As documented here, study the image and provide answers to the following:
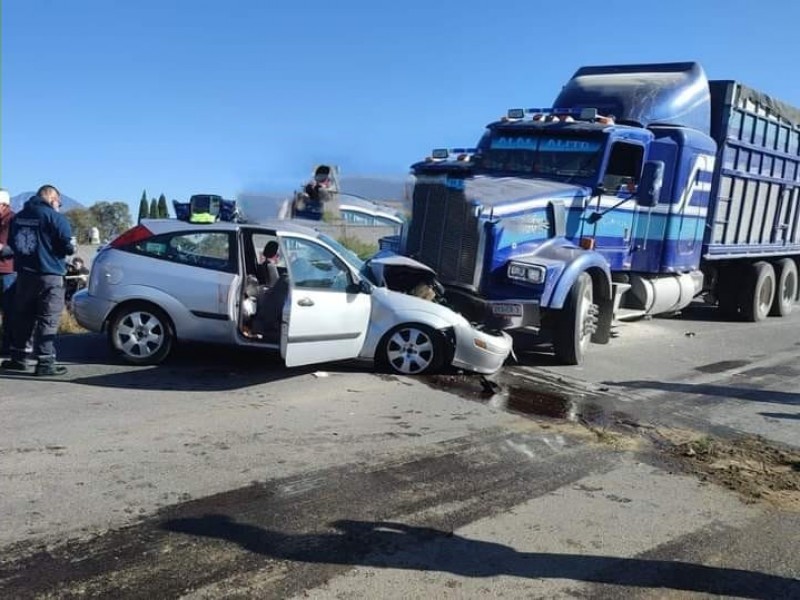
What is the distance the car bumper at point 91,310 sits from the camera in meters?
7.41

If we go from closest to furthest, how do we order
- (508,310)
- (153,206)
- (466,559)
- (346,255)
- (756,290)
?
1. (466,559)
2. (346,255)
3. (508,310)
4. (756,290)
5. (153,206)

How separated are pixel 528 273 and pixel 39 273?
498cm

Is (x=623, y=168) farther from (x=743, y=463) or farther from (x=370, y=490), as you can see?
(x=370, y=490)

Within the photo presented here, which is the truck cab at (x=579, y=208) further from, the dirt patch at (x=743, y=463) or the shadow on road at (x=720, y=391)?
the dirt patch at (x=743, y=463)

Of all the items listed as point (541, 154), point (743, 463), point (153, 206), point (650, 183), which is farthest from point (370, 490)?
point (153, 206)

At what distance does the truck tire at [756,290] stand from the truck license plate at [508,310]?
25.6 ft

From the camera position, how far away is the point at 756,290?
13.9 metres

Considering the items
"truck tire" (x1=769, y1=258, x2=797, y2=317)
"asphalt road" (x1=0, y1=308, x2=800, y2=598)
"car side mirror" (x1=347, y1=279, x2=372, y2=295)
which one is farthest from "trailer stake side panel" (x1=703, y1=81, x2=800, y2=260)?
"car side mirror" (x1=347, y1=279, x2=372, y2=295)

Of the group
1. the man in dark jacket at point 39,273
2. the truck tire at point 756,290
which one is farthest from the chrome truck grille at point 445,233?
the truck tire at point 756,290

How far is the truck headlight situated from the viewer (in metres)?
8.19

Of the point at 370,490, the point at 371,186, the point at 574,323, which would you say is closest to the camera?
the point at 370,490

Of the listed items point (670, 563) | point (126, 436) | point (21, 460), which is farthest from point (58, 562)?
point (670, 563)

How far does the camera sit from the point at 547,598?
336 cm

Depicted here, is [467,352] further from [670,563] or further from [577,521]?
[670,563]
